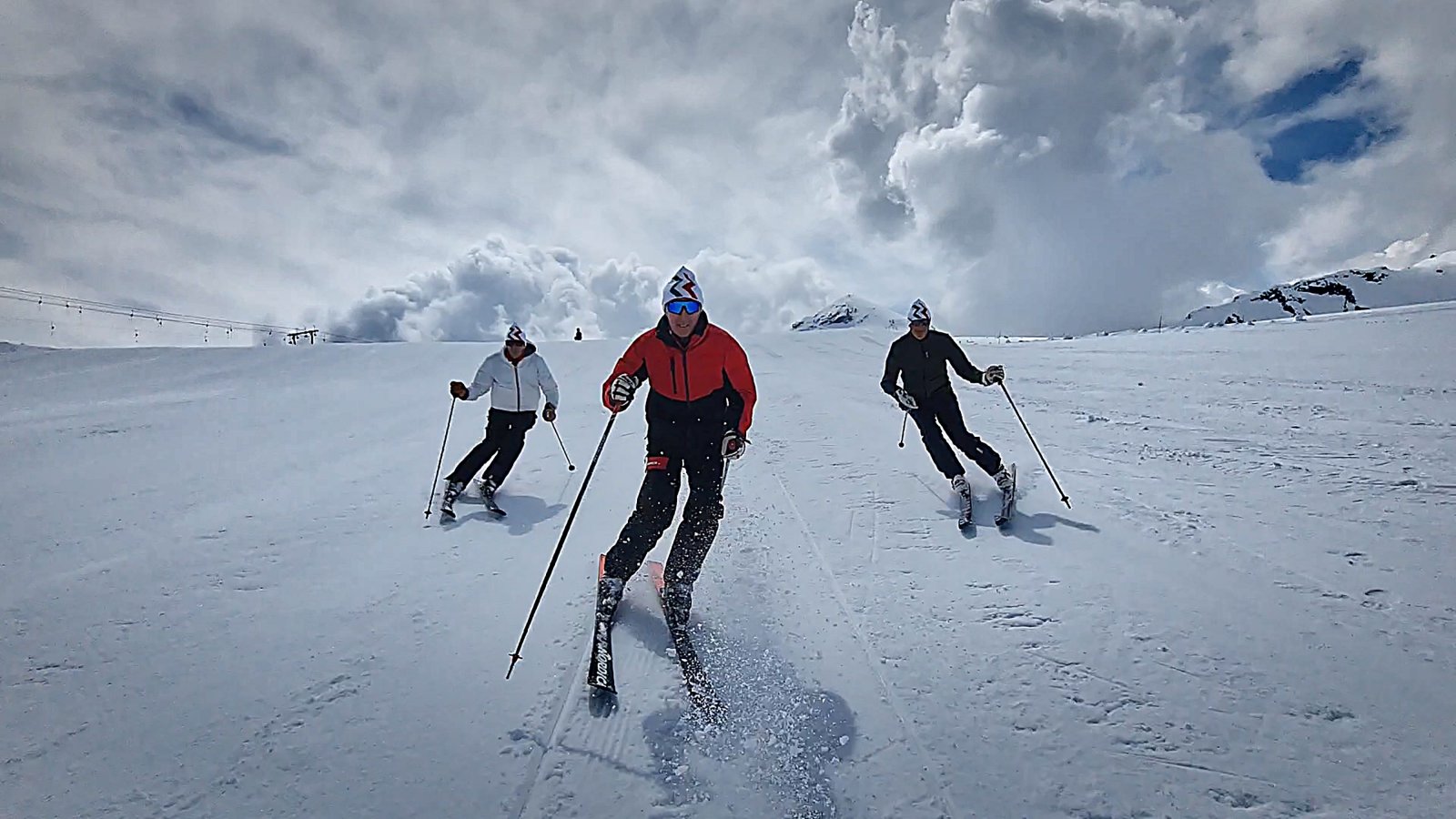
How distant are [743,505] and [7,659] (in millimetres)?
5472

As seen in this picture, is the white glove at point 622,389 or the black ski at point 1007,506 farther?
the black ski at point 1007,506

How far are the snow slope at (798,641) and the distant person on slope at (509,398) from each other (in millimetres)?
576

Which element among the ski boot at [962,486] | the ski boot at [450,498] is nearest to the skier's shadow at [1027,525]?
the ski boot at [962,486]

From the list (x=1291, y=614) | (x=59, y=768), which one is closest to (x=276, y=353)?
(x=59, y=768)

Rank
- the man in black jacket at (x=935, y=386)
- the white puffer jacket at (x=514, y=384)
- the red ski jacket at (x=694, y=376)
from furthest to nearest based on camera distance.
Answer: the white puffer jacket at (x=514, y=384), the man in black jacket at (x=935, y=386), the red ski jacket at (x=694, y=376)

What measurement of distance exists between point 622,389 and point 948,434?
12.9ft

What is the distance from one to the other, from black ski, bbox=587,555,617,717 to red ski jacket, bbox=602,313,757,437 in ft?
4.42

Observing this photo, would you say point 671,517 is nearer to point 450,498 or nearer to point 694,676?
point 694,676

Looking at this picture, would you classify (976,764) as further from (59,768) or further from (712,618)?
(59,768)

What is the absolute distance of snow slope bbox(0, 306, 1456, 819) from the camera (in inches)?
114

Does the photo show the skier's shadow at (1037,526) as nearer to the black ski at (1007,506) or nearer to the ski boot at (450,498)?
the black ski at (1007,506)

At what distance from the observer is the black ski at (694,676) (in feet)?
11.1

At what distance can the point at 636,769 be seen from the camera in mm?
3002

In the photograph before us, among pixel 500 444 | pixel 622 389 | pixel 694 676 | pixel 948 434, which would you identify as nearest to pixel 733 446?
pixel 622 389
